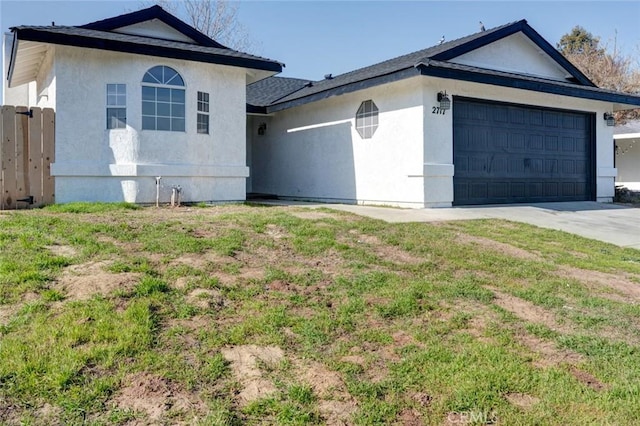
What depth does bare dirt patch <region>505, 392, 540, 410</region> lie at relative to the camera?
2.90m

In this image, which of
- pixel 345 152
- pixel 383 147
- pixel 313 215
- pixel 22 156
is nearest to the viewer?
pixel 313 215

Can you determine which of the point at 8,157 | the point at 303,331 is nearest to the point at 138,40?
the point at 8,157

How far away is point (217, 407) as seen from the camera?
283 centimetres

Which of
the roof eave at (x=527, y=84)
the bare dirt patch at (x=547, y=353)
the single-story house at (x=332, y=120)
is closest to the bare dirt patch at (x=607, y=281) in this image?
the bare dirt patch at (x=547, y=353)

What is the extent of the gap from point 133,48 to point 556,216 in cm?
984

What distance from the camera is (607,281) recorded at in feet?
18.3

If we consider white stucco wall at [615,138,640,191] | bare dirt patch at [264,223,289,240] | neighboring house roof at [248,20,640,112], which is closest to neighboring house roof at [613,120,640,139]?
white stucco wall at [615,138,640,191]

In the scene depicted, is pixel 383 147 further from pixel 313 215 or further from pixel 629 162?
pixel 629 162

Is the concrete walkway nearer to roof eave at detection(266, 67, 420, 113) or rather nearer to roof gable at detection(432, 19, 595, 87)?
roof eave at detection(266, 67, 420, 113)

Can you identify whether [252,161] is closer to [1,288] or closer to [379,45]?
[379,45]

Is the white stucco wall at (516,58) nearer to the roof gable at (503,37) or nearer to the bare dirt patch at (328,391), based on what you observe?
the roof gable at (503,37)

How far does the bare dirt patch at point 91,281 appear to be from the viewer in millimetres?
4289

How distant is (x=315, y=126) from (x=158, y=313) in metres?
10.9

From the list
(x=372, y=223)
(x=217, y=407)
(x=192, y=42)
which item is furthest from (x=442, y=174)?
(x=217, y=407)
